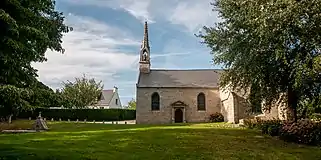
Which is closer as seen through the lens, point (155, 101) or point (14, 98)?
point (14, 98)

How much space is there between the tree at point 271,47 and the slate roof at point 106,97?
61.1 m

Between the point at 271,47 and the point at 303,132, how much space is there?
5048 mm

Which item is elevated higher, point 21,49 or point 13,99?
point 21,49

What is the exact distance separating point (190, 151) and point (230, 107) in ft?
103

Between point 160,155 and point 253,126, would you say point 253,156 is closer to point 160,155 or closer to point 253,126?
point 160,155

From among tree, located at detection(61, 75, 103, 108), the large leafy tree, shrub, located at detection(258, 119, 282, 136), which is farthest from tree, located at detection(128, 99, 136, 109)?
the large leafy tree

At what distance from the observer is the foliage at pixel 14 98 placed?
30.6ft

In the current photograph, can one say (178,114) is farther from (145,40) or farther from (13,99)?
(13,99)

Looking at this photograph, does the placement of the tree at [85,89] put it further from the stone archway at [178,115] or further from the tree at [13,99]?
the tree at [13,99]

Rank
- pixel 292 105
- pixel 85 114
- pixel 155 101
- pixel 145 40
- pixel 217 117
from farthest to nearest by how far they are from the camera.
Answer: pixel 145 40 < pixel 85 114 < pixel 155 101 < pixel 217 117 < pixel 292 105

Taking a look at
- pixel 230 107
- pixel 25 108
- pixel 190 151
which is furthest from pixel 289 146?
pixel 230 107

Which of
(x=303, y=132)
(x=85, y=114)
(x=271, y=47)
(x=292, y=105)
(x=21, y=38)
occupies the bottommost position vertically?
(x=303, y=132)

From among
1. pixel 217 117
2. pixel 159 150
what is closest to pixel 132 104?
pixel 217 117

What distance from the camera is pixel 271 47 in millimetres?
20062
